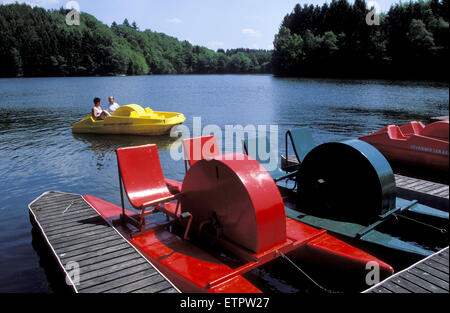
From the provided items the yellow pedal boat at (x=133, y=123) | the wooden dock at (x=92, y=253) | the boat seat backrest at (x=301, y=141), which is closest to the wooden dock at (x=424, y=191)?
the boat seat backrest at (x=301, y=141)

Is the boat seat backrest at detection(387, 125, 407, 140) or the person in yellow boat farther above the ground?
the person in yellow boat

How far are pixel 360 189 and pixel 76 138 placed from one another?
1668 cm

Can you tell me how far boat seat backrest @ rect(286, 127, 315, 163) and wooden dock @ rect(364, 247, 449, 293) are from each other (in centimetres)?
442

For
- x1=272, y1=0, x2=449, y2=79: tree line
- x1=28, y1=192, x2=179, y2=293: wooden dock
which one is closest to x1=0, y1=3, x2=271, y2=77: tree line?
x1=272, y1=0, x2=449, y2=79: tree line

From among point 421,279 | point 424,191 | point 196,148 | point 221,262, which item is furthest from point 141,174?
point 424,191

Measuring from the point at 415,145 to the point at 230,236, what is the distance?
7.42 metres

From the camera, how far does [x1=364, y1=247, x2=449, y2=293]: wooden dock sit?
13.1ft

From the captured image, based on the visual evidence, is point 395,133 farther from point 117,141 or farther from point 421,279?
point 117,141

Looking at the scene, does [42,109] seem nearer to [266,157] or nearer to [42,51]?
[266,157]

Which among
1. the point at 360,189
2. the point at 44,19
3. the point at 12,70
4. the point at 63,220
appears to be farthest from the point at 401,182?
the point at 44,19

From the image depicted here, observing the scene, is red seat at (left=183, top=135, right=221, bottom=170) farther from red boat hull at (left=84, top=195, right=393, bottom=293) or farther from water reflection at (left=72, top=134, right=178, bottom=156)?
water reflection at (left=72, top=134, right=178, bottom=156)

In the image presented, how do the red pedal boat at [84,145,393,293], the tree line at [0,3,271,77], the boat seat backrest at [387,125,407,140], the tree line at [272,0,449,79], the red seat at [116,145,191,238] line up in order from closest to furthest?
the red pedal boat at [84,145,393,293], the red seat at [116,145,191,238], the boat seat backrest at [387,125,407,140], the tree line at [272,0,449,79], the tree line at [0,3,271,77]

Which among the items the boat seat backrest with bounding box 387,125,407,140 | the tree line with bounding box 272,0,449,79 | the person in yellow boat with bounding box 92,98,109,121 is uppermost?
the tree line with bounding box 272,0,449,79

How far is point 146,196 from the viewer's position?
6879 mm
